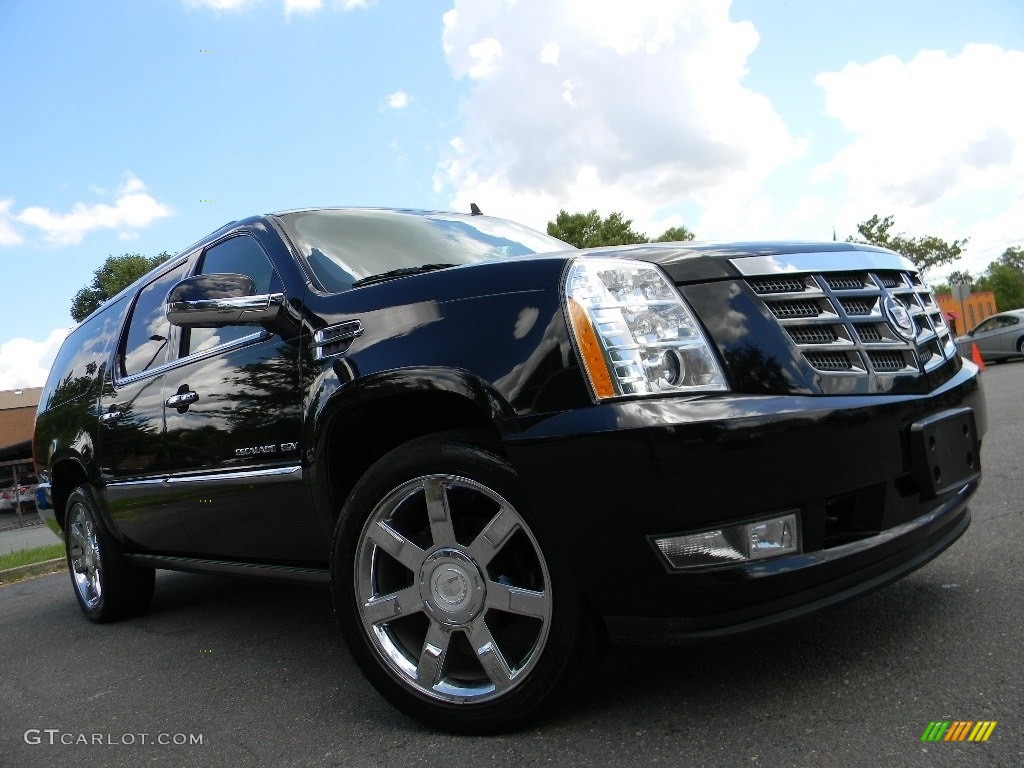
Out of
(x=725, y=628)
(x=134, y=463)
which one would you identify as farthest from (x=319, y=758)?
(x=134, y=463)

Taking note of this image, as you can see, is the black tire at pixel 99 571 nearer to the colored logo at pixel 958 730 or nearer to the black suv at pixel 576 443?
the black suv at pixel 576 443

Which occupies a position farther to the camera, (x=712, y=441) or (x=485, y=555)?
(x=485, y=555)

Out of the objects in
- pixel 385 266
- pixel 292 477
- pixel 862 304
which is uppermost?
pixel 385 266

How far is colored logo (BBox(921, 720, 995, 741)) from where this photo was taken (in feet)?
6.46

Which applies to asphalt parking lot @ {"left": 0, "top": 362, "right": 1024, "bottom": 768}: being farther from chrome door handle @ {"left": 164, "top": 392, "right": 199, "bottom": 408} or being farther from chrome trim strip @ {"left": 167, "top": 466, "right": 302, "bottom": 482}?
chrome door handle @ {"left": 164, "top": 392, "right": 199, "bottom": 408}

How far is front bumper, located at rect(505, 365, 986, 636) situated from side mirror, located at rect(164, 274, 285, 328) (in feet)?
3.86

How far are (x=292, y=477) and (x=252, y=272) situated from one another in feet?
3.13

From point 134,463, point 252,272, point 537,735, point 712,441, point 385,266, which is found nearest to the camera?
point 712,441

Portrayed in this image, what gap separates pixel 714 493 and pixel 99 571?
12.7ft

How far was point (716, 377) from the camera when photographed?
2.12 m

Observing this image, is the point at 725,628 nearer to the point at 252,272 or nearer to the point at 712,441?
the point at 712,441

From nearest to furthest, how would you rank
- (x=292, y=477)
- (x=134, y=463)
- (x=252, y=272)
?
(x=292, y=477) → (x=252, y=272) → (x=134, y=463)

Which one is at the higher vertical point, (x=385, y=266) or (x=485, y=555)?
(x=385, y=266)

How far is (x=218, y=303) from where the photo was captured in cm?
286
